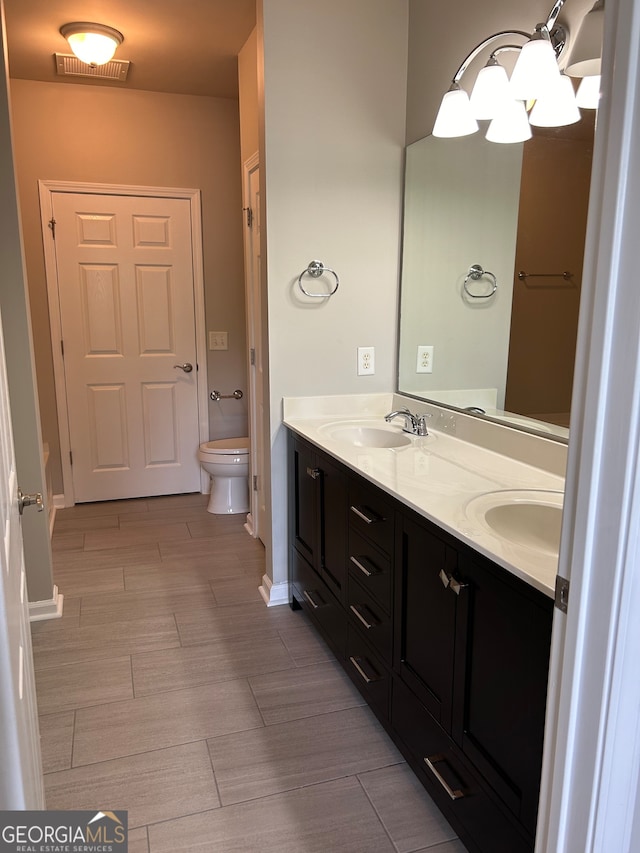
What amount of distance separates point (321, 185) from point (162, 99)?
215 cm

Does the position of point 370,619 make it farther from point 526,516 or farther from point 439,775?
point 526,516

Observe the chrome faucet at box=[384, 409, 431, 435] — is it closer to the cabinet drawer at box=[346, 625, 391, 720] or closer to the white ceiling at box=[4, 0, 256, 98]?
the cabinet drawer at box=[346, 625, 391, 720]

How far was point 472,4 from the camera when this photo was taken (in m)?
2.19

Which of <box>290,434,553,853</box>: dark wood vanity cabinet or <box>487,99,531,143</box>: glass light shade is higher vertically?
<box>487,99,531,143</box>: glass light shade

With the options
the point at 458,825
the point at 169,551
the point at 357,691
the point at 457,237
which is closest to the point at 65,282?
the point at 169,551

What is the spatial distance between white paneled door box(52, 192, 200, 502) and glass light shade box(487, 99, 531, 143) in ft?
8.99

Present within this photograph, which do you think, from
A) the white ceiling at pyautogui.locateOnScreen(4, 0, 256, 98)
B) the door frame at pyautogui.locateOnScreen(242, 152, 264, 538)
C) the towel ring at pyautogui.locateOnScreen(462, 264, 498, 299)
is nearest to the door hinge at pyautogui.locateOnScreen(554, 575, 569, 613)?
the towel ring at pyautogui.locateOnScreen(462, 264, 498, 299)

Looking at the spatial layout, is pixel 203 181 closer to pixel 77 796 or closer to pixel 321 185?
pixel 321 185

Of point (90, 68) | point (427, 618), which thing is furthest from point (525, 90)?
point (90, 68)

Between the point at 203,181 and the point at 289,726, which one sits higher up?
the point at 203,181

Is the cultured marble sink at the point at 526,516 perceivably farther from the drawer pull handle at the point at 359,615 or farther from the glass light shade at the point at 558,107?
the glass light shade at the point at 558,107

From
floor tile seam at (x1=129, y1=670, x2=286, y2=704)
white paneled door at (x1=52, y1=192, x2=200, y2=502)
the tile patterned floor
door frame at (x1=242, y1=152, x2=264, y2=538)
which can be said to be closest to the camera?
the tile patterned floor

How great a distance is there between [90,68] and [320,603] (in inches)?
132

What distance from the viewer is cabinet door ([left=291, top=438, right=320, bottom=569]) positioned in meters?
2.49
